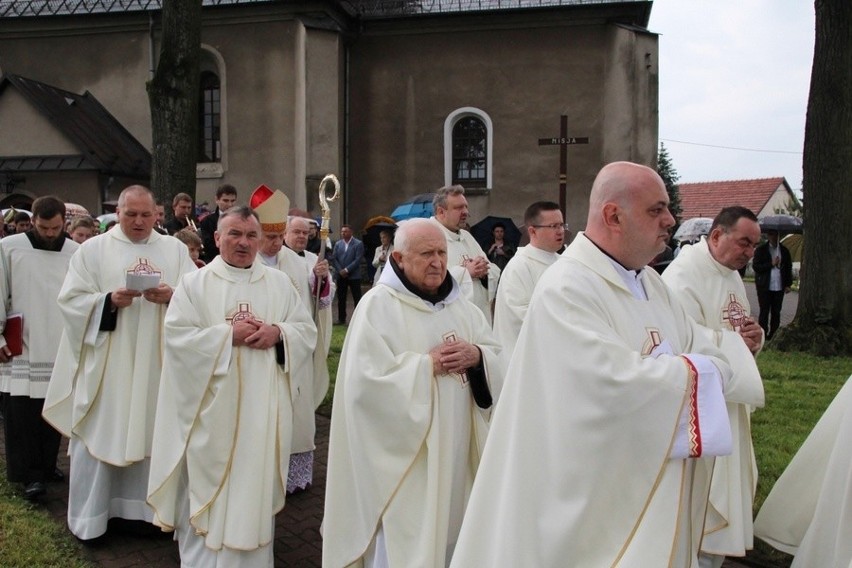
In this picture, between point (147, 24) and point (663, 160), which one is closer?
point (147, 24)

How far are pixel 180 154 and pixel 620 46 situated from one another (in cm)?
1343

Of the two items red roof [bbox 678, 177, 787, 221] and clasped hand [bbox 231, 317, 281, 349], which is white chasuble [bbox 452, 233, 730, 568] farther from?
red roof [bbox 678, 177, 787, 221]

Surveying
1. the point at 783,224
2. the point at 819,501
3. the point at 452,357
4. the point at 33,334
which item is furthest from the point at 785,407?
the point at 783,224

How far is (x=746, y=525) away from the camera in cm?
418

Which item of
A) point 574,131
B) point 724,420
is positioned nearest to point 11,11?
point 574,131

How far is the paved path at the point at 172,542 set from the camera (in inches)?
186

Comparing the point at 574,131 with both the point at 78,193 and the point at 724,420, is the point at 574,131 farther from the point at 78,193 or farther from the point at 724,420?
the point at 724,420

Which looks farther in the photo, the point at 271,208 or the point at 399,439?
the point at 271,208

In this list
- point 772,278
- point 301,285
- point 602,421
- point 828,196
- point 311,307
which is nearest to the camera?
point 602,421

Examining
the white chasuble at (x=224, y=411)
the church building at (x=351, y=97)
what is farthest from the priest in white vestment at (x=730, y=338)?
the church building at (x=351, y=97)

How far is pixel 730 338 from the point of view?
4074 mm

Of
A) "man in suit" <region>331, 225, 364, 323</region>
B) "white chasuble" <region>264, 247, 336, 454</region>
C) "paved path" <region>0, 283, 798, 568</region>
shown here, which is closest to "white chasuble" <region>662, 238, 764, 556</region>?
"paved path" <region>0, 283, 798, 568</region>

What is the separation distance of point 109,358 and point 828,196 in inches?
390

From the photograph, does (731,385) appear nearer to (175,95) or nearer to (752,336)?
(752,336)
